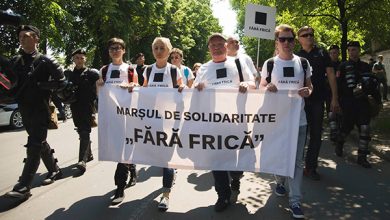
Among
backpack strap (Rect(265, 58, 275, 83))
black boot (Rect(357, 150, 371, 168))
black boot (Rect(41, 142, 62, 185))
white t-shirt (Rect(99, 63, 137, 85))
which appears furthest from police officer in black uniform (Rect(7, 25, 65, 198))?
black boot (Rect(357, 150, 371, 168))

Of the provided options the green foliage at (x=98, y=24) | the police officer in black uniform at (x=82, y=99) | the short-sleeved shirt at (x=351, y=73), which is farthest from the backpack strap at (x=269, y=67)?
the green foliage at (x=98, y=24)

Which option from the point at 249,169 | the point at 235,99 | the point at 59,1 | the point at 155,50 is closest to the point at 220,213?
the point at 249,169

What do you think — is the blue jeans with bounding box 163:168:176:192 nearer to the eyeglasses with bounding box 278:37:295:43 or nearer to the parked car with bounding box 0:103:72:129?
the eyeglasses with bounding box 278:37:295:43

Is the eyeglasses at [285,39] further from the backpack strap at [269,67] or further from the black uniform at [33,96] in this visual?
the black uniform at [33,96]

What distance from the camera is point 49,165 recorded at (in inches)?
245

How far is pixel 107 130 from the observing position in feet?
17.0

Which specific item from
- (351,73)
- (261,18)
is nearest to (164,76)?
(351,73)

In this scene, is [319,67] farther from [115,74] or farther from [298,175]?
[115,74]

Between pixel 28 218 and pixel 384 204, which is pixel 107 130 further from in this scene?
pixel 384 204

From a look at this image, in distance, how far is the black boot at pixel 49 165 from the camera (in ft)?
19.8

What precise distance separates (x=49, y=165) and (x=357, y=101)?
5265 mm

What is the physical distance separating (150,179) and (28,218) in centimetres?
211

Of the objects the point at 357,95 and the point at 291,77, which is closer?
the point at 291,77

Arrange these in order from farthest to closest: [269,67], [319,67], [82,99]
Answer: [82,99], [319,67], [269,67]
